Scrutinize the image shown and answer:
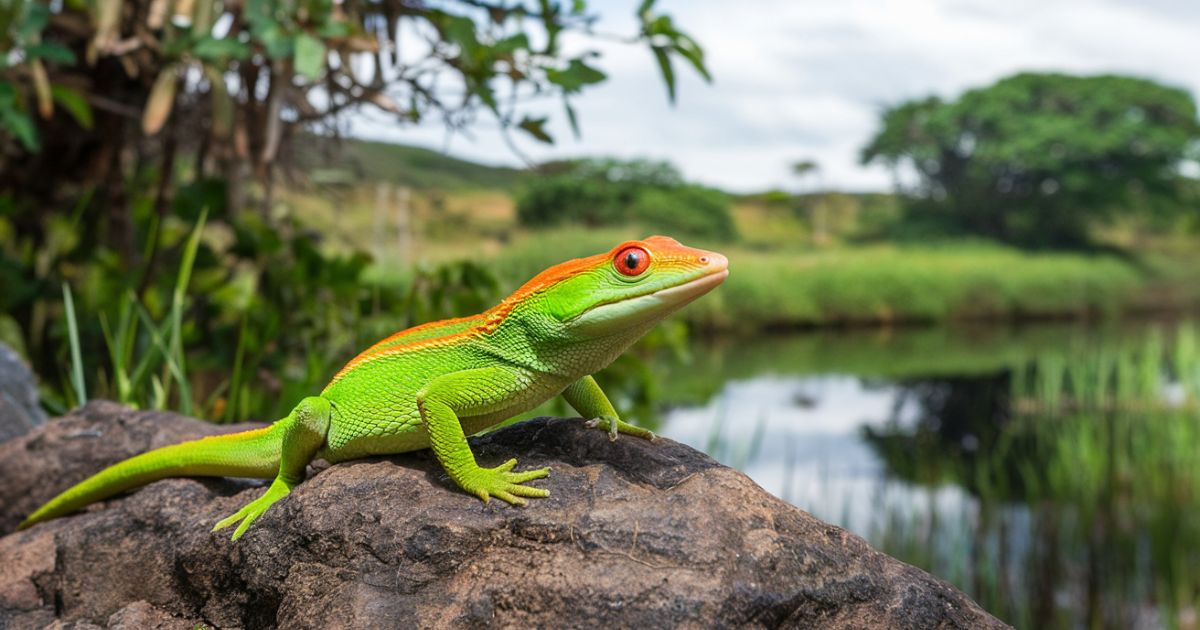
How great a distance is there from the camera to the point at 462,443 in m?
2.03

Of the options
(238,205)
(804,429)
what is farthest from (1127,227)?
(238,205)

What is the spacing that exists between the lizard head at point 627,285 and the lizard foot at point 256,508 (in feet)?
2.75

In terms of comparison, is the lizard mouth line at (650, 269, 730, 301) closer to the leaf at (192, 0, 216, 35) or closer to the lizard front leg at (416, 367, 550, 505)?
the lizard front leg at (416, 367, 550, 505)

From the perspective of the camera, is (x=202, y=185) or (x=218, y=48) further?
(x=202, y=185)

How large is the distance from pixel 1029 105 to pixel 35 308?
204 ft

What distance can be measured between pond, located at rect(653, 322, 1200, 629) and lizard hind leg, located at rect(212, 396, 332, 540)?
3.08 metres

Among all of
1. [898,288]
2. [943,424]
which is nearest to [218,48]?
[943,424]

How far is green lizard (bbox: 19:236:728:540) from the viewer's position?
2.01 metres

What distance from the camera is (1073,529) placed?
7109 millimetres

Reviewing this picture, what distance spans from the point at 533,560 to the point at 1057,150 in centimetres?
5870

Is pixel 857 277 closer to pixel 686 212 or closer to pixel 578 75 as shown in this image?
pixel 686 212

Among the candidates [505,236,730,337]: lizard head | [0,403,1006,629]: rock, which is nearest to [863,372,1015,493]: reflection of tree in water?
[0,403,1006,629]: rock

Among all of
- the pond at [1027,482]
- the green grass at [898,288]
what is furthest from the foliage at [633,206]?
the pond at [1027,482]

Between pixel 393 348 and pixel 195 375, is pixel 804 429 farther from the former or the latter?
pixel 393 348
